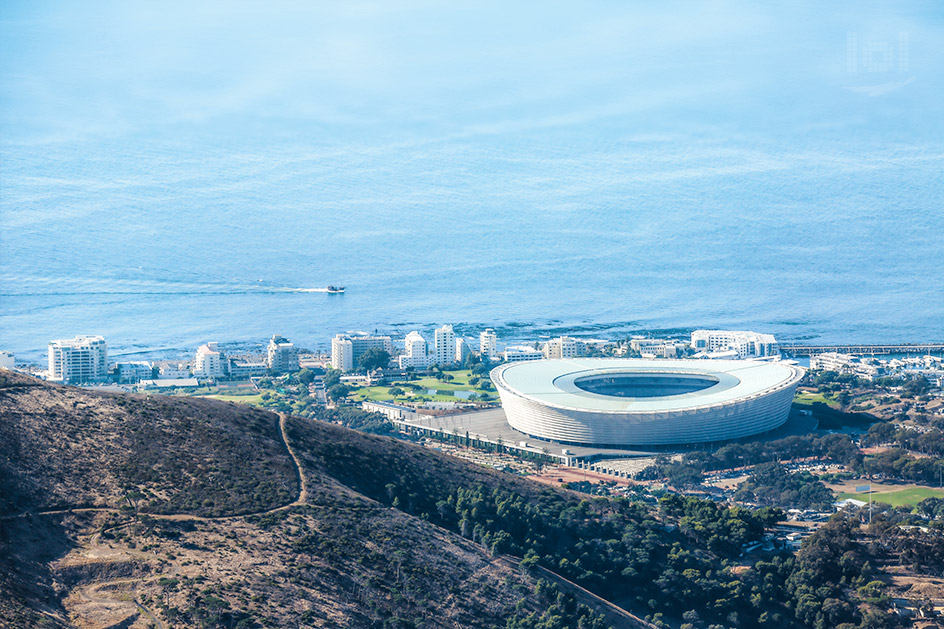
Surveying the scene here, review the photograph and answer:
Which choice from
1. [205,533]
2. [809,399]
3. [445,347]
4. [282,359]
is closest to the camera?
[205,533]

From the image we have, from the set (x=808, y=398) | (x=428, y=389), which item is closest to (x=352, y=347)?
(x=428, y=389)

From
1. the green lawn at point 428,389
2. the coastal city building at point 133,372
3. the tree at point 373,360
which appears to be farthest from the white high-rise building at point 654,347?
the coastal city building at point 133,372

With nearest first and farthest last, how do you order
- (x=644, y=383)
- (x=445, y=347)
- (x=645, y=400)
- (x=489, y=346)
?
1. (x=645, y=400)
2. (x=644, y=383)
3. (x=445, y=347)
4. (x=489, y=346)

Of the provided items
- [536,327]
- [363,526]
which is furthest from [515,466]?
[536,327]

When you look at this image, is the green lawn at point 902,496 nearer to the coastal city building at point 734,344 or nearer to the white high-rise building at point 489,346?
the coastal city building at point 734,344

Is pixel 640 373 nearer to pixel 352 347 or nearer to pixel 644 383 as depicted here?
pixel 644 383

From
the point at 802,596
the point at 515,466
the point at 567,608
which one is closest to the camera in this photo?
the point at 567,608

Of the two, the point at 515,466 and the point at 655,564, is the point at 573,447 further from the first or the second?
the point at 655,564

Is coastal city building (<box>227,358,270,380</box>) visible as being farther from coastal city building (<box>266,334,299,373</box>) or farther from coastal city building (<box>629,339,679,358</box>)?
coastal city building (<box>629,339,679,358</box>)
